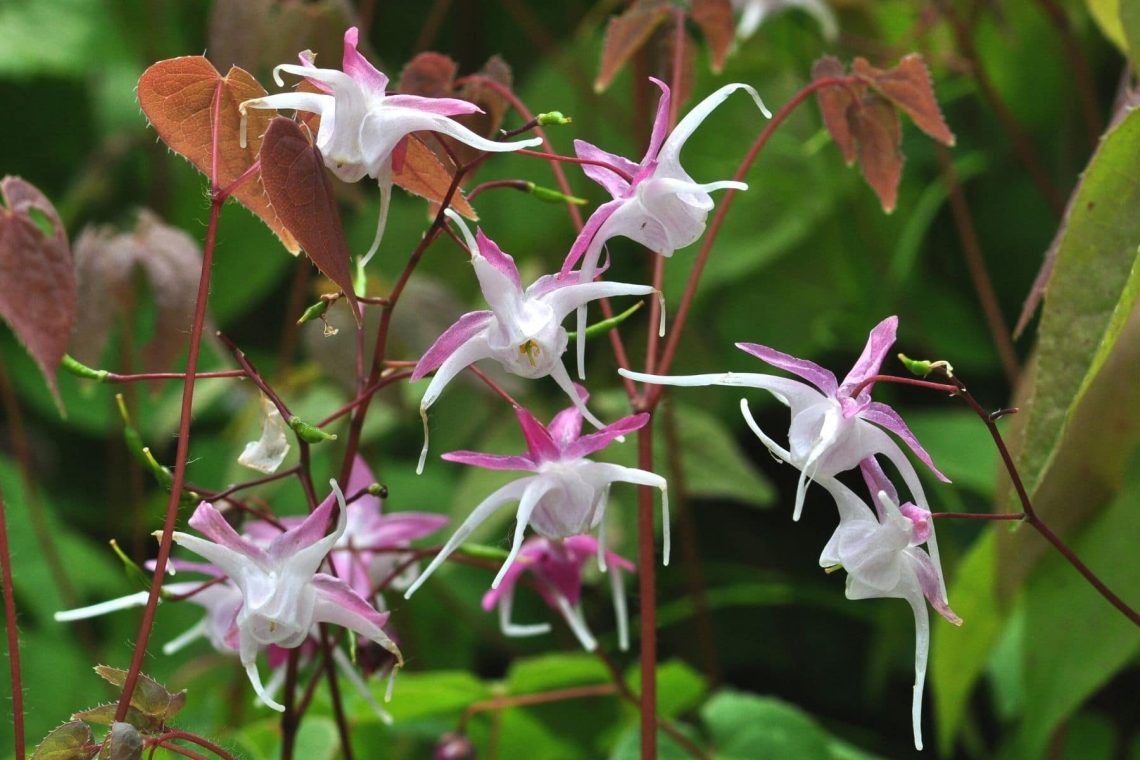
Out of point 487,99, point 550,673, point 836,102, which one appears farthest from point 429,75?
point 550,673

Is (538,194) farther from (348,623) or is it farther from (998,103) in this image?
(998,103)

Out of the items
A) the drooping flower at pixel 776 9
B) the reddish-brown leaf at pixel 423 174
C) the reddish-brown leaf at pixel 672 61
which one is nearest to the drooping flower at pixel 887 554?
the reddish-brown leaf at pixel 423 174

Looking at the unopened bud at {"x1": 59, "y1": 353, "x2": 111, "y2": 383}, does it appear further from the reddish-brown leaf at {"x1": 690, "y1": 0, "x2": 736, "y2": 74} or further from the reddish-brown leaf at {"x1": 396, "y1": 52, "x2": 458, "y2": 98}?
the reddish-brown leaf at {"x1": 690, "y1": 0, "x2": 736, "y2": 74}

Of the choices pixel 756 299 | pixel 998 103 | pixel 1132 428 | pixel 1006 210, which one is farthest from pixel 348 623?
pixel 1006 210

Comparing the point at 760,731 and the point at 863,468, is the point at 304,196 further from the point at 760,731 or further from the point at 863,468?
the point at 760,731

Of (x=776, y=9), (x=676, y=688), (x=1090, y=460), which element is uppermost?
(x=776, y=9)

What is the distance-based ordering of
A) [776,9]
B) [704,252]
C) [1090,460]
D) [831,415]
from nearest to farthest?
1. [831,415]
2. [704,252]
3. [1090,460]
4. [776,9]

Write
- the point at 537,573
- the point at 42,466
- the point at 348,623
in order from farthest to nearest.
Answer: the point at 42,466 < the point at 537,573 < the point at 348,623
